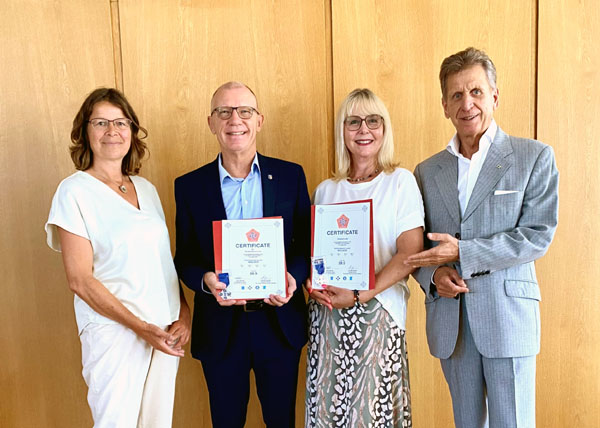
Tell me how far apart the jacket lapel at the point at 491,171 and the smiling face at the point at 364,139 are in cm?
49

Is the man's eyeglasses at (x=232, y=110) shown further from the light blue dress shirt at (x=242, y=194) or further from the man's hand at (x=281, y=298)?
the man's hand at (x=281, y=298)

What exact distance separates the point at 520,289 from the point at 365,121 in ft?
3.26

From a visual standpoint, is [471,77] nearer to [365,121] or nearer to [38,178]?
[365,121]

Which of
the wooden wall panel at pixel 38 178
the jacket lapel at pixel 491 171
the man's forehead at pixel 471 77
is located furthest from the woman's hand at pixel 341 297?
the wooden wall panel at pixel 38 178

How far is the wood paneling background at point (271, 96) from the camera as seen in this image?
103 inches

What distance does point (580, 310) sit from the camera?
2672mm

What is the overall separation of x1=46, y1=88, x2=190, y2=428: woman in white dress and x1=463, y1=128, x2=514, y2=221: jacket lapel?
138 centimetres

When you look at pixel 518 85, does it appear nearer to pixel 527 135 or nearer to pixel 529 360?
pixel 527 135

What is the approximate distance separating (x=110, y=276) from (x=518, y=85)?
8.01ft

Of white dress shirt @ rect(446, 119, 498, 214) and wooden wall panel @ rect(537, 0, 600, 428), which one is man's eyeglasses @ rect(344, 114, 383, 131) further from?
wooden wall panel @ rect(537, 0, 600, 428)

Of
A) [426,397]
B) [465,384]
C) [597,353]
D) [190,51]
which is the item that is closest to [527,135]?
[597,353]

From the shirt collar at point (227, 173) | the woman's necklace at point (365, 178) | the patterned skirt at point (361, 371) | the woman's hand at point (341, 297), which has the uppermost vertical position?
the shirt collar at point (227, 173)

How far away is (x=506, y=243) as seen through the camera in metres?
1.79

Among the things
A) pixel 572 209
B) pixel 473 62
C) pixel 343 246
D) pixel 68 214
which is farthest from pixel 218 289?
pixel 572 209
